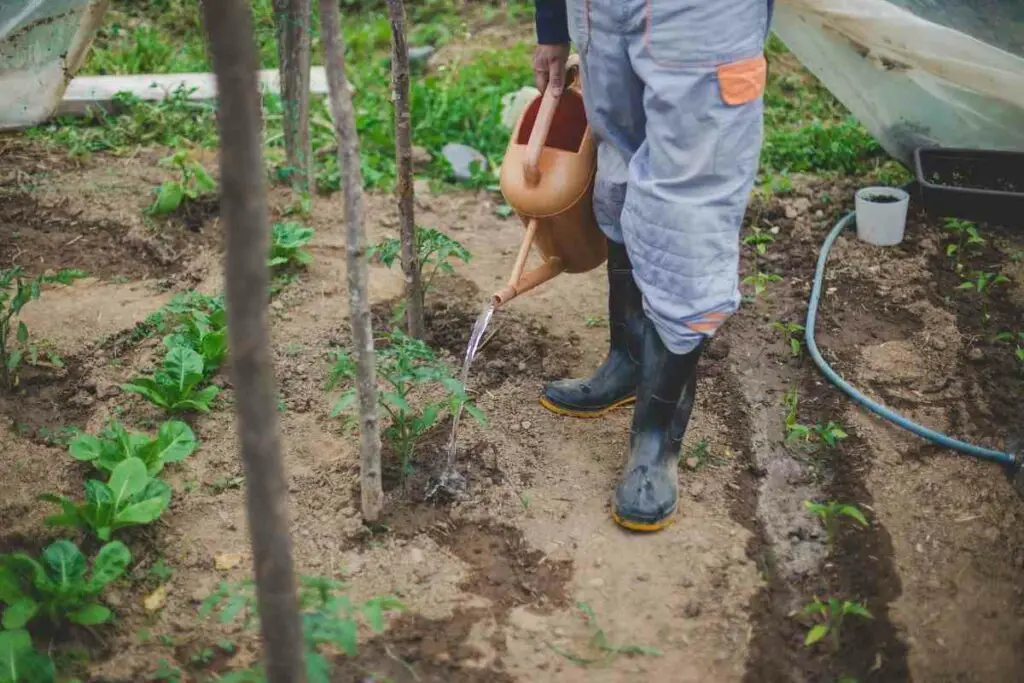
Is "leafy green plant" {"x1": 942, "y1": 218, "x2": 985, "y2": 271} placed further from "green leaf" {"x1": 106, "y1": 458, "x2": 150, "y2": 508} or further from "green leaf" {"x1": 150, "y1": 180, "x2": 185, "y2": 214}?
"green leaf" {"x1": 150, "y1": 180, "x2": 185, "y2": 214}

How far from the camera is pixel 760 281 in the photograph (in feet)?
12.0

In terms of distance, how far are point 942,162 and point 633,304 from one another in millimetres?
2031

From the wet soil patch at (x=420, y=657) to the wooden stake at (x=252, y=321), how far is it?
0.51 m

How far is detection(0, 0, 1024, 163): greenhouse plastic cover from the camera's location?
346 centimetres

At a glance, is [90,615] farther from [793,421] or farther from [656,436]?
[793,421]

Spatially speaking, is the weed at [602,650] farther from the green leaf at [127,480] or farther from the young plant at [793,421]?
the green leaf at [127,480]

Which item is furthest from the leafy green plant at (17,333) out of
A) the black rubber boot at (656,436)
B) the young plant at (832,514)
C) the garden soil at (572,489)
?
the young plant at (832,514)

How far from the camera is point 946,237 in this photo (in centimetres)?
390

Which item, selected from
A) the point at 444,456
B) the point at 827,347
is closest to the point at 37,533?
the point at 444,456

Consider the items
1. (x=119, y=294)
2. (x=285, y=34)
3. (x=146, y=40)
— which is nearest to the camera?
(x=119, y=294)

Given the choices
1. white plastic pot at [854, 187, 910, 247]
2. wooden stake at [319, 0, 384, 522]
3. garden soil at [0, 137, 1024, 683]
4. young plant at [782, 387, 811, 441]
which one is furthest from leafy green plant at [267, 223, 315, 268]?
white plastic pot at [854, 187, 910, 247]

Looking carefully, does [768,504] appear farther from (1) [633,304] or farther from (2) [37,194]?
(2) [37,194]

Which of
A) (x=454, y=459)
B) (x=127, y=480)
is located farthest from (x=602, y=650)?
(x=127, y=480)

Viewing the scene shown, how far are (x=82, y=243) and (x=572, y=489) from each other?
7.72 ft
